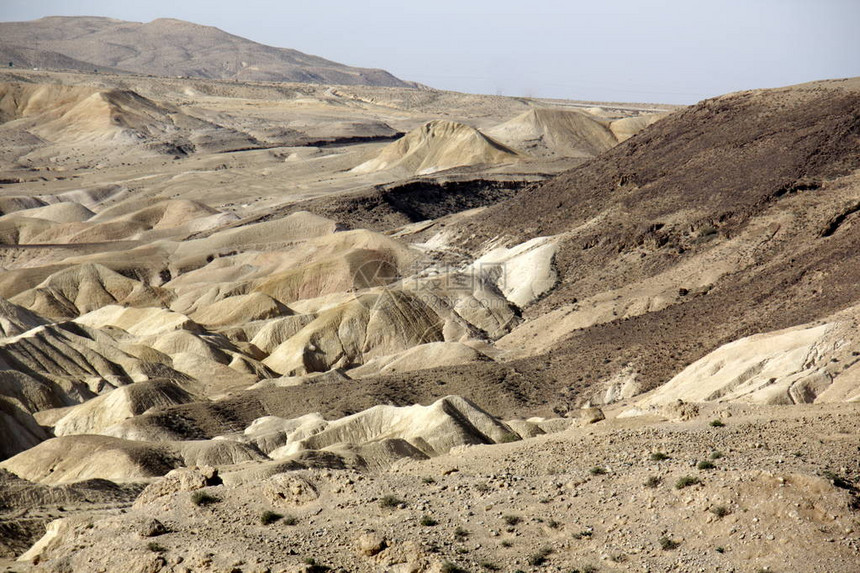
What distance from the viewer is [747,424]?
68.8 feet

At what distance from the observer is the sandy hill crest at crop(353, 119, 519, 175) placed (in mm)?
100625

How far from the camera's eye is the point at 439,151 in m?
104

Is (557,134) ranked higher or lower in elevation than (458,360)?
higher

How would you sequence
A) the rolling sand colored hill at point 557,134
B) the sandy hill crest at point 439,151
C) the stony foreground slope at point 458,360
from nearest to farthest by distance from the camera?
the stony foreground slope at point 458,360
the sandy hill crest at point 439,151
the rolling sand colored hill at point 557,134

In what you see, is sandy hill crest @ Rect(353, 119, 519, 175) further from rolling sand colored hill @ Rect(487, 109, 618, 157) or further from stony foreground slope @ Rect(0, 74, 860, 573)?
rolling sand colored hill @ Rect(487, 109, 618, 157)

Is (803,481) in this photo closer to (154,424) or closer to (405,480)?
(405,480)

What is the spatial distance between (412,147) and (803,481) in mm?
91649

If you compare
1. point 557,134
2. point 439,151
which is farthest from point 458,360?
point 557,134

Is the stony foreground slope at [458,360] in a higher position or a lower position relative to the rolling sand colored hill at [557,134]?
lower

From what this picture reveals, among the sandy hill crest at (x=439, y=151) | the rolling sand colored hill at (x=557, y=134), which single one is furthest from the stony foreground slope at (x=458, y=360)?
the rolling sand colored hill at (x=557, y=134)

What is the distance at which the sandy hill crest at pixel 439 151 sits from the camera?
330 feet

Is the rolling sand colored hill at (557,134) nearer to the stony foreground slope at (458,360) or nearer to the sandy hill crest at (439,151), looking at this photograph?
the sandy hill crest at (439,151)

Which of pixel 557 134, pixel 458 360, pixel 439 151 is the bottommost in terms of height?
pixel 458 360

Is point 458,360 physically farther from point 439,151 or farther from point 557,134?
point 557,134
